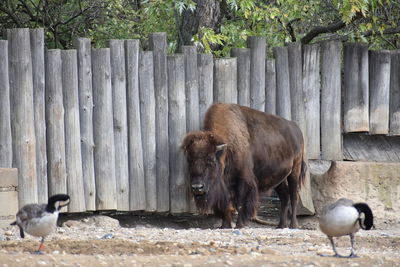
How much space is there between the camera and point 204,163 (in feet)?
38.0

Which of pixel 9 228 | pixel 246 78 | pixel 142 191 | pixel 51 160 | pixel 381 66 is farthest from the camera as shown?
pixel 381 66

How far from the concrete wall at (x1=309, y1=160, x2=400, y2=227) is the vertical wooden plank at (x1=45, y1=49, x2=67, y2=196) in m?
4.06

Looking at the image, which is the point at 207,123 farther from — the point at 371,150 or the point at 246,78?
the point at 371,150

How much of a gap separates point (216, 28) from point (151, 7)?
3.72 ft

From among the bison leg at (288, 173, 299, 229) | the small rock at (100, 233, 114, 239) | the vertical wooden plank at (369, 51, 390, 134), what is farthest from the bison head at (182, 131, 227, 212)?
the vertical wooden plank at (369, 51, 390, 134)

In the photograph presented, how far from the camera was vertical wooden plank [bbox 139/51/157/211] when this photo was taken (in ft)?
37.8

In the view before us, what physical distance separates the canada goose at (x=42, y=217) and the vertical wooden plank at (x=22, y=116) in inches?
108

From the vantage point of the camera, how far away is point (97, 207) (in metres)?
11.2

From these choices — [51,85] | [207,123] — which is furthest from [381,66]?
[51,85]

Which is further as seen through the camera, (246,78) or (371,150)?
(371,150)

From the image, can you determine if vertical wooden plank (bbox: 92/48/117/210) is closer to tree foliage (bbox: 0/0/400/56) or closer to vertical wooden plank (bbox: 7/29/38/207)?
vertical wooden plank (bbox: 7/29/38/207)

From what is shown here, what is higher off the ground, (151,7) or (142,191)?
(151,7)

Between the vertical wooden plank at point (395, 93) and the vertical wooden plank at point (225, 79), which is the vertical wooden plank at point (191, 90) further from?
the vertical wooden plank at point (395, 93)

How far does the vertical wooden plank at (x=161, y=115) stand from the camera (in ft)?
38.1
